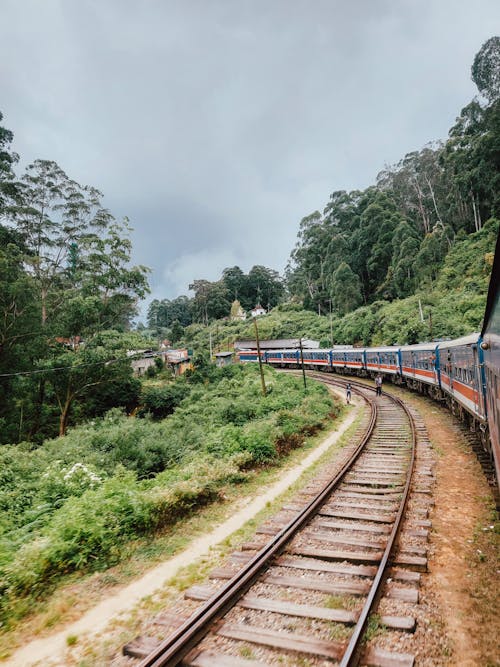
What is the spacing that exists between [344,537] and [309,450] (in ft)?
24.3

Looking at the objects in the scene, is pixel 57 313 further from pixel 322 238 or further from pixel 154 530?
pixel 322 238

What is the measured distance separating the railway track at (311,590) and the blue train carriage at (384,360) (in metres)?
20.4

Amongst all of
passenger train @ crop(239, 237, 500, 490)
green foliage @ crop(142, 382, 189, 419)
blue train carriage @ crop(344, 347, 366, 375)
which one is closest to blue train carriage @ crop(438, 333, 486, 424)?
passenger train @ crop(239, 237, 500, 490)

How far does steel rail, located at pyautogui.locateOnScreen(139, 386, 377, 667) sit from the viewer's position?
3830 millimetres

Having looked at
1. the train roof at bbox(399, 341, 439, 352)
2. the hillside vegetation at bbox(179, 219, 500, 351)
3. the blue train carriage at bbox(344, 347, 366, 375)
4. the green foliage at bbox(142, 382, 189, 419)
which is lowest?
the green foliage at bbox(142, 382, 189, 419)

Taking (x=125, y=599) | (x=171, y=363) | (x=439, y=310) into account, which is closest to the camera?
(x=125, y=599)

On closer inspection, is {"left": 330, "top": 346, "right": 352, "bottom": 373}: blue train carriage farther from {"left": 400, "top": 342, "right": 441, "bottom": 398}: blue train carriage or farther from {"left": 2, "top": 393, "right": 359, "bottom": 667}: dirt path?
{"left": 2, "top": 393, "right": 359, "bottom": 667}: dirt path

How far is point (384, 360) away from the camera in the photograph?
100 feet

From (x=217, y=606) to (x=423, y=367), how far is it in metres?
20.2

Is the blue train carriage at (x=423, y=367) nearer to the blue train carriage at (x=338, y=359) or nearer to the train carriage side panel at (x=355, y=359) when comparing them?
the train carriage side panel at (x=355, y=359)

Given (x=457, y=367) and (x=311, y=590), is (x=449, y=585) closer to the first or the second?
(x=311, y=590)

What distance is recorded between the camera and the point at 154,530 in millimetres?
7512

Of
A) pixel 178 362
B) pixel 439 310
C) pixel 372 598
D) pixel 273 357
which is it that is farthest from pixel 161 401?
pixel 439 310

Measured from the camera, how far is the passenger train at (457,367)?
5785 mm
